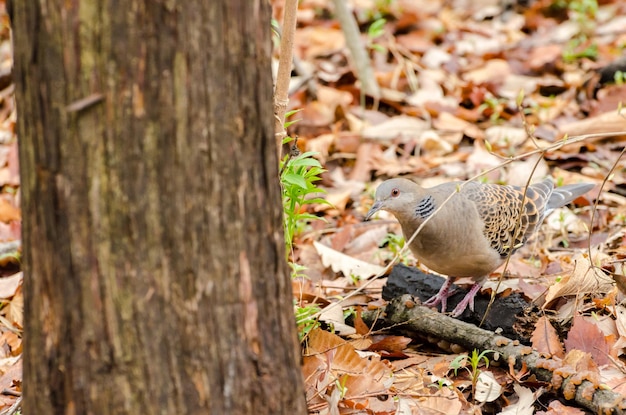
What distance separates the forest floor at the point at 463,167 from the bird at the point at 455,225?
0.19 meters

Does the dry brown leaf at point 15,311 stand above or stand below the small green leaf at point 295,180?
below

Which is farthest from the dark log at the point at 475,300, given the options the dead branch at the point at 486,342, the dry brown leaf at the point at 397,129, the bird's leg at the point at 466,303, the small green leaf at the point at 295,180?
the dry brown leaf at the point at 397,129

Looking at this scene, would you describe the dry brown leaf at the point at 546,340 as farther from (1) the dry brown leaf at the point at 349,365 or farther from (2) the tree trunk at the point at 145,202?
(2) the tree trunk at the point at 145,202

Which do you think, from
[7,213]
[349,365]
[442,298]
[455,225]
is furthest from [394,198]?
[7,213]

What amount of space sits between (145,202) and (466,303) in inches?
96.1

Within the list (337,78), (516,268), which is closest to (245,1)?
(516,268)

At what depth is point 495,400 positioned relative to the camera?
3385 mm

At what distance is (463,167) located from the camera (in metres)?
6.75

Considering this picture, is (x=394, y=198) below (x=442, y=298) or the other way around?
the other way around

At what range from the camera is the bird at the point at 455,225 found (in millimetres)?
4356

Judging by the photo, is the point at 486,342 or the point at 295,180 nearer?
the point at 295,180

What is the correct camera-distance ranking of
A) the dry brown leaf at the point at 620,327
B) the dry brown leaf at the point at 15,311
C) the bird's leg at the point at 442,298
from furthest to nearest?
the dry brown leaf at the point at 15,311
the bird's leg at the point at 442,298
the dry brown leaf at the point at 620,327

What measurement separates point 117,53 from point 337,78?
21.0ft

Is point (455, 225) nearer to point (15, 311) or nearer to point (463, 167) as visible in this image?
point (463, 167)
